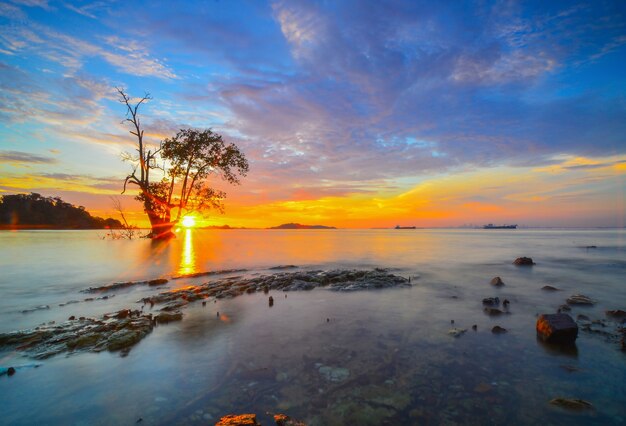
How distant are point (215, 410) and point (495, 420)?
4.39 m

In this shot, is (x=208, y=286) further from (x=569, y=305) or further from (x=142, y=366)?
(x=569, y=305)

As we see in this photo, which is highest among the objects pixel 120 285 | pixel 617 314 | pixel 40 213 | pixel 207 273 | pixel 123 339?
pixel 40 213

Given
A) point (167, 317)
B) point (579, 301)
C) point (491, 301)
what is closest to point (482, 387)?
point (491, 301)

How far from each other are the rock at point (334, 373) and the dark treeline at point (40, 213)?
88.8 m

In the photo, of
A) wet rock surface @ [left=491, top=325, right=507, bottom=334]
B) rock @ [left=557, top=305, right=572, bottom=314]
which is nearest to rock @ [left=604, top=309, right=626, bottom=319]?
rock @ [left=557, top=305, right=572, bottom=314]

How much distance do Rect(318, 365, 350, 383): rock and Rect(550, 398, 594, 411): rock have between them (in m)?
3.50

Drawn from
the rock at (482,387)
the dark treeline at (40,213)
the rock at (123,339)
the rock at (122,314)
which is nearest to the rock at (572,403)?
the rock at (482,387)

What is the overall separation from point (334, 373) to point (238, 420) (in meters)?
2.26

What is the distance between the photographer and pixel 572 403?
4.60m

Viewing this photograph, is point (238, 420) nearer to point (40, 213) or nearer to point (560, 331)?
point (560, 331)

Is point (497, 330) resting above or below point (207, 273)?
above

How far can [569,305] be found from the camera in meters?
10.9

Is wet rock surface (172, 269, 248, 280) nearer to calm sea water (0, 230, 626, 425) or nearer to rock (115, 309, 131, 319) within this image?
calm sea water (0, 230, 626, 425)

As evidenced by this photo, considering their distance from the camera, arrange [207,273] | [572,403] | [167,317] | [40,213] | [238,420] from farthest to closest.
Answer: [40,213] → [207,273] → [167,317] → [572,403] → [238,420]
